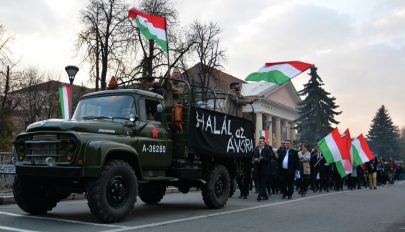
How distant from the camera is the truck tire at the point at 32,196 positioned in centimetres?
941

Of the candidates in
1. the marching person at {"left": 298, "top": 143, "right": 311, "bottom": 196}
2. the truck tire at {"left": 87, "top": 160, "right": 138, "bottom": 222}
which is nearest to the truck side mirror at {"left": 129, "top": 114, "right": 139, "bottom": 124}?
the truck tire at {"left": 87, "top": 160, "right": 138, "bottom": 222}

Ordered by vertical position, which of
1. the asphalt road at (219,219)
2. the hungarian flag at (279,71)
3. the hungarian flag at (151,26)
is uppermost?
the hungarian flag at (151,26)

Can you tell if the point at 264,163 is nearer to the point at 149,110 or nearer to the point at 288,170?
the point at 288,170

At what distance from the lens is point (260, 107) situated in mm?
66000

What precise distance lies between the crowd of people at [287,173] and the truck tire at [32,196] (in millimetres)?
5620

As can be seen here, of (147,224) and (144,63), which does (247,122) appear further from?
(144,63)

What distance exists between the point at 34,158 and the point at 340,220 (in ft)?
20.3

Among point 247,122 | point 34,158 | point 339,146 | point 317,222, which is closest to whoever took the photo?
point 34,158

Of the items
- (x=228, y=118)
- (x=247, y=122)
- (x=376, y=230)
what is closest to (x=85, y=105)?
(x=228, y=118)

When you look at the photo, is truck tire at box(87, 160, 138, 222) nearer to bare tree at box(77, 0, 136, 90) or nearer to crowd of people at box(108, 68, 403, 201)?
crowd of people at box(108, 68, 403, 201)

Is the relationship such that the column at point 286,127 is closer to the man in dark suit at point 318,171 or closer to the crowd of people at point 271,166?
the crowd of people at point 271,166

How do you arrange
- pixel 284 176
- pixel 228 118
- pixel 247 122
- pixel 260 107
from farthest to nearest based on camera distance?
pixel 260 107 → pixel 284 176 → pixel 247 122 → pixel 228 118

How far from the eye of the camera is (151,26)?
13516 mm

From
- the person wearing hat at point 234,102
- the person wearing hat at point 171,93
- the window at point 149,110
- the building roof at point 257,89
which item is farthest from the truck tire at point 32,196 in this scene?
the building roof at point 257,89
